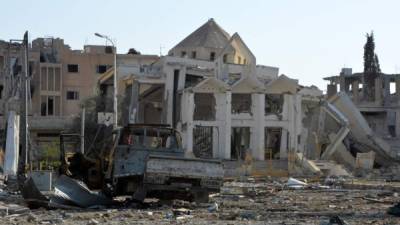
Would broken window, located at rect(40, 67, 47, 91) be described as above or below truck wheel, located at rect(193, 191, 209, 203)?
above

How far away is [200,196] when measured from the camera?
22484mm

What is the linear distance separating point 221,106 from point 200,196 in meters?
41.8

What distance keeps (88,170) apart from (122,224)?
291 inches

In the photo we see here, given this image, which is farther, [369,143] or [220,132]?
[369,143]

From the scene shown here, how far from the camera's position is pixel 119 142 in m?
23.2

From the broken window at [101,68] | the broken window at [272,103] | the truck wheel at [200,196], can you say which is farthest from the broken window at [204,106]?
the truck wheel at [200,196]

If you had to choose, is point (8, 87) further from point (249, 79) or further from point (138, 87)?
point (249, 79)

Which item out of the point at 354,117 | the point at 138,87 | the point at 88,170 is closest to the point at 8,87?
the point at 138,87

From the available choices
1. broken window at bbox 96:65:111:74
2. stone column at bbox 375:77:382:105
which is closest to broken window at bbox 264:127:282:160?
broken window at bbox 96:65:111:74

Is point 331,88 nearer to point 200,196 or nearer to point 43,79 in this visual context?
point 43,79

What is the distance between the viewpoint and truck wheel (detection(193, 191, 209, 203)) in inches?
883

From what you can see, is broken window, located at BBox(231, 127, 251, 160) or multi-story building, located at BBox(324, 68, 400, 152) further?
multi-story building, located at BBox(324, 68, 400, 152)

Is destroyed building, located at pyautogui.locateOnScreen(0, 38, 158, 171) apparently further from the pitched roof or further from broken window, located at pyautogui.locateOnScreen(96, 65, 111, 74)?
the pitched roof

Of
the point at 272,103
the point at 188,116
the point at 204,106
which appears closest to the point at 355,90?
the point at 272,103
